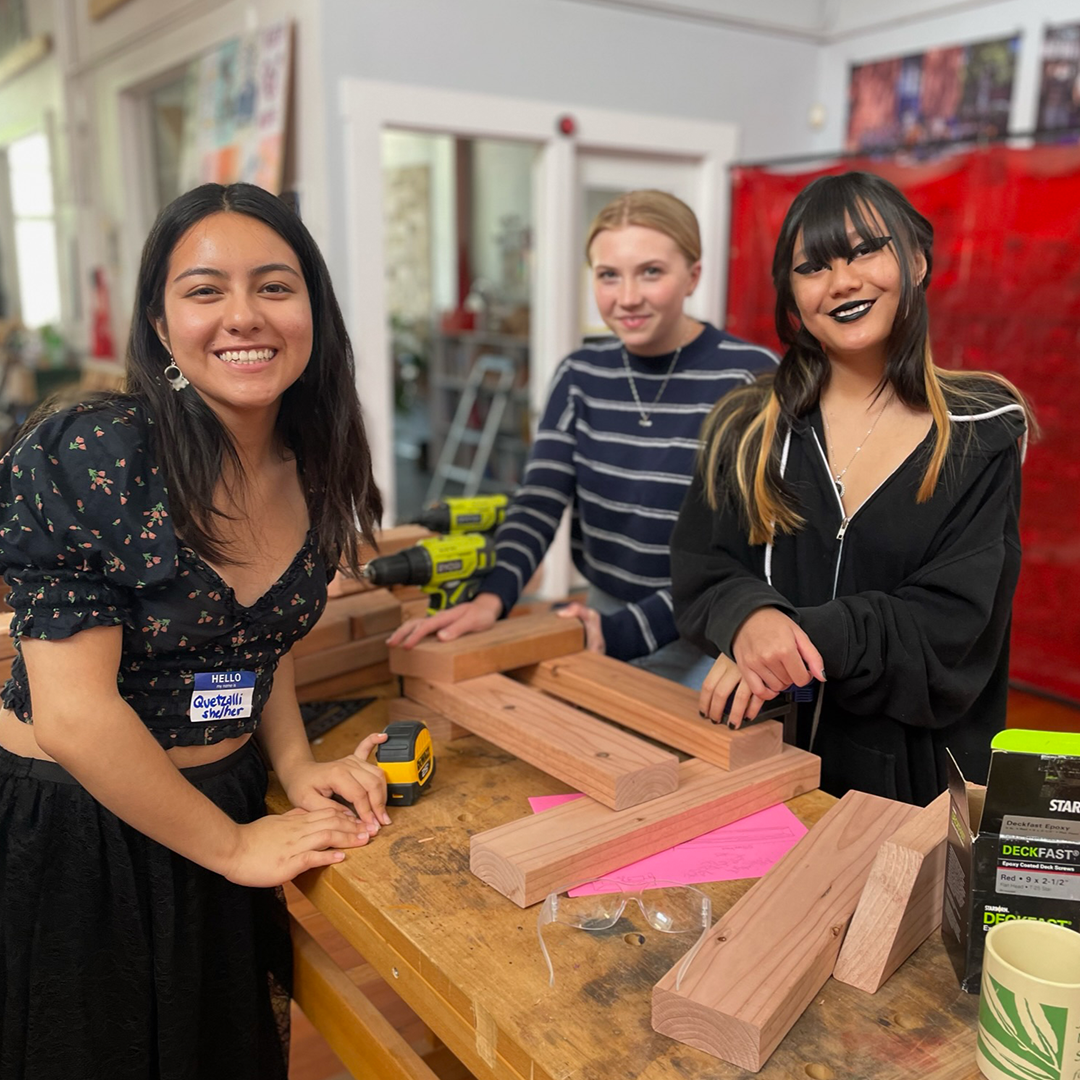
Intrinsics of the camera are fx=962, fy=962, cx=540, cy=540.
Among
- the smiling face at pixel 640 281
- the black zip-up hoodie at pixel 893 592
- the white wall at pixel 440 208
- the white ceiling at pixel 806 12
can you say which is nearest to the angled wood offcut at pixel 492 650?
the black zip-up hoodie at pixel 893 592

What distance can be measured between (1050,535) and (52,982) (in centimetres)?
358

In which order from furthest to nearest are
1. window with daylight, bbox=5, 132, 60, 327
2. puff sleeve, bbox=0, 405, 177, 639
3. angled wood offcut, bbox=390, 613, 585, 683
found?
window with daylight, bbox=5, 132, 60, 327 → angled wood offcut, bbox=390, 613, 585, 683 → puff sleeve, bbox=0, 405, 177, 639

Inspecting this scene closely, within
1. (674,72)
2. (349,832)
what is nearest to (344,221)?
(674,72)

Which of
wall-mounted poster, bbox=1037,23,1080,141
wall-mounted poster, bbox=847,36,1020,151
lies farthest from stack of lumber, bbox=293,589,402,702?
wall-mounted poster, bbox=1037,23,1080,141

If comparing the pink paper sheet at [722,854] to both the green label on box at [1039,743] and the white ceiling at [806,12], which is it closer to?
the green label on box at [1039,743]

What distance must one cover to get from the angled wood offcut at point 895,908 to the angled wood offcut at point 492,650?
66 centimetres

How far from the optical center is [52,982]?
3.69 feet

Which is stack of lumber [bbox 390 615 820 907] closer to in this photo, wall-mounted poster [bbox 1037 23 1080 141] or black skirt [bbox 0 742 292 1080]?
black skirt [bbox 0 742 292 1080]

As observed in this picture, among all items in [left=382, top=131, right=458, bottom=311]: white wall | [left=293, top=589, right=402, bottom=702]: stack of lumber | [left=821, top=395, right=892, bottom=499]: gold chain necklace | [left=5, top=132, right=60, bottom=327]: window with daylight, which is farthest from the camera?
[left=382, top=131, right=458, bottom=311]: white wall

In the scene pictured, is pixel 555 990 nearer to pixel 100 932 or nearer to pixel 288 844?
pixel 288 844

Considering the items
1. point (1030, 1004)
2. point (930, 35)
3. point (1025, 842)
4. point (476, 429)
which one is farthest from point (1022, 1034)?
point (476, 429)

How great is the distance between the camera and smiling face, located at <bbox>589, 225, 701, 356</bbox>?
1739 mm

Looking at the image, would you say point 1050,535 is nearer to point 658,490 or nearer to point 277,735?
point 658,490

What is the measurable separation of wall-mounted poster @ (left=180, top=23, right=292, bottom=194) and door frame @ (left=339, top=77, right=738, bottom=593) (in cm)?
33
